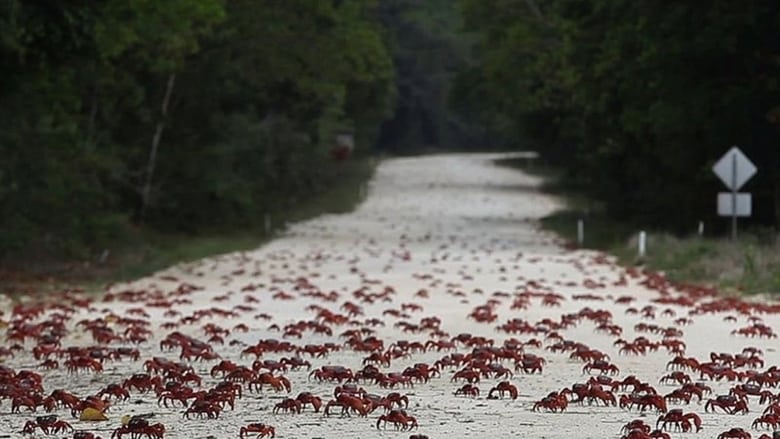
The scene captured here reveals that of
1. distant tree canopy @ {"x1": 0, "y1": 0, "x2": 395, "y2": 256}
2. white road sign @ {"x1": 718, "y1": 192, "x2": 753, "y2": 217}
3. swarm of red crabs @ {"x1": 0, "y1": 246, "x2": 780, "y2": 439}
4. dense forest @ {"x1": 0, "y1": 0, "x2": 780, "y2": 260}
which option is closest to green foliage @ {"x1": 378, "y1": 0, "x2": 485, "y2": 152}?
dense forest @ {"x1": 0, "y1": 0, "x2": 780, "y2": 260}

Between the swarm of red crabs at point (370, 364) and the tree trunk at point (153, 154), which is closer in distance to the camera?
the swarm of red crabs at point (370, 364)

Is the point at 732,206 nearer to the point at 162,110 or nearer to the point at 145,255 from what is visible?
the point at 145,255

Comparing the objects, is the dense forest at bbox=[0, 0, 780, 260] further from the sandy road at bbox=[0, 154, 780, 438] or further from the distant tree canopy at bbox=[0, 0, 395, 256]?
the sandy road at bbox=[0, 154, 780, 438]

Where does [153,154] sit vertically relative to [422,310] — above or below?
above

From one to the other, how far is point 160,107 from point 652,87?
14130 millimetres

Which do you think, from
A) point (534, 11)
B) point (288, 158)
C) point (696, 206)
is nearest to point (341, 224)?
point (288, 158)

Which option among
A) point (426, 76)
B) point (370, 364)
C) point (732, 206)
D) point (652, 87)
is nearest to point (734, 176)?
point (732, 206)

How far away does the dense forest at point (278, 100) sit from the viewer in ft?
110

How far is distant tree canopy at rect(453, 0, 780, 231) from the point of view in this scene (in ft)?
128

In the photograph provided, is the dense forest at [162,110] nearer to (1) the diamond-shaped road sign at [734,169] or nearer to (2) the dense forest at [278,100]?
(2) the dense forest at [278,100]

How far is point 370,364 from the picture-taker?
47.1 feet

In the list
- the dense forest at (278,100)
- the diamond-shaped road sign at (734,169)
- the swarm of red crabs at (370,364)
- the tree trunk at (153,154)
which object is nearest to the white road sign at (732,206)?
the diamond-shaped road sign at (734,169)

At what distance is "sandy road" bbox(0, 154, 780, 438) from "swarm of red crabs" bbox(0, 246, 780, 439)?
66mm

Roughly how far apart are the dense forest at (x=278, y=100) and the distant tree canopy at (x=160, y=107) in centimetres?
6
